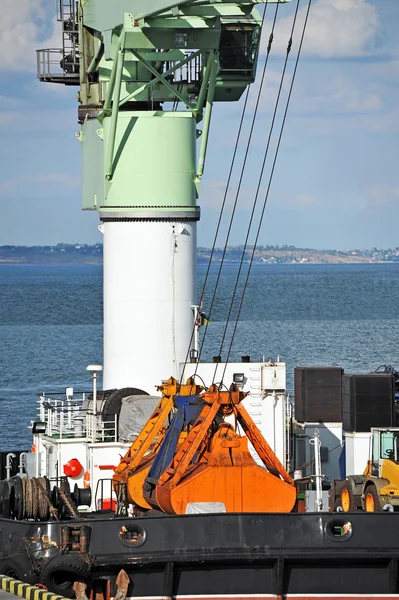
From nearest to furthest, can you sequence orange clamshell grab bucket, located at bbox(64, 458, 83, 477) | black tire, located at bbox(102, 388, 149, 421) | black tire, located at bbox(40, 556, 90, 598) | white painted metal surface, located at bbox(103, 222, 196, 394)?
black tire, located at bbox(40, 556, 90, 598) < orange clamshell grab bucket, located at bbox(64, 458, 83, 477) < black tire, located at bbox(102, 388, 149, 421) < white painted metal surface, located at bbox(103, 222, 196, 394)

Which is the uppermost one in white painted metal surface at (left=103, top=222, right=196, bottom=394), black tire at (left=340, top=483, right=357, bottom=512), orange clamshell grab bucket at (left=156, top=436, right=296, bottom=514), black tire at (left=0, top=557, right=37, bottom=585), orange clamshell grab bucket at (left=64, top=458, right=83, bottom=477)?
white painted metal surface at (left=103, top=222, right=196, bottom=394)

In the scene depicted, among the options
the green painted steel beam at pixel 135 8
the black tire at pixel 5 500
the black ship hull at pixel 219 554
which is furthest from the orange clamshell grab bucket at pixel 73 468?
the green painted steel beam at pixel 135 8

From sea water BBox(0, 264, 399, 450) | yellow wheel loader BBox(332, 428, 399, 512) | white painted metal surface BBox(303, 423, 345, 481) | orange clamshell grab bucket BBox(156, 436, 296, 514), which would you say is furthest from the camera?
sea water BBox(0, 264, 399, 450)

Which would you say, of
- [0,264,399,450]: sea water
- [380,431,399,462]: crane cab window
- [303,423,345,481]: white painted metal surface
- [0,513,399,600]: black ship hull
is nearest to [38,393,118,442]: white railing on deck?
[0,264,399,450]: sea water

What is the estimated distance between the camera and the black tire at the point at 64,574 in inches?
818

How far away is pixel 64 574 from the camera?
68.6 feet

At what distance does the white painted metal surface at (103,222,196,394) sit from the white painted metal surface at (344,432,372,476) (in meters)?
3.91

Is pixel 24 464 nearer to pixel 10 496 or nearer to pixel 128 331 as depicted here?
pixel 128 331

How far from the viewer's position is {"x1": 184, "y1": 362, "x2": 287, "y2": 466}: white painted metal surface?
27.2 metres

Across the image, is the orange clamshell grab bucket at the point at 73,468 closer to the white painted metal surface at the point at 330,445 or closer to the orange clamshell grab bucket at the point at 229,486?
the orange clamshell grab bucket at the point at 229,486

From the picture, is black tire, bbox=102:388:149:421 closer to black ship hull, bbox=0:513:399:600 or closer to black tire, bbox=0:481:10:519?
black tire, bbox=0:481:10:519

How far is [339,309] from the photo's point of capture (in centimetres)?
12219

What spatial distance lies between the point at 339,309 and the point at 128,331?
3706 inches

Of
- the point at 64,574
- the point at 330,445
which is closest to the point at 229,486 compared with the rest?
the point at 64,574
